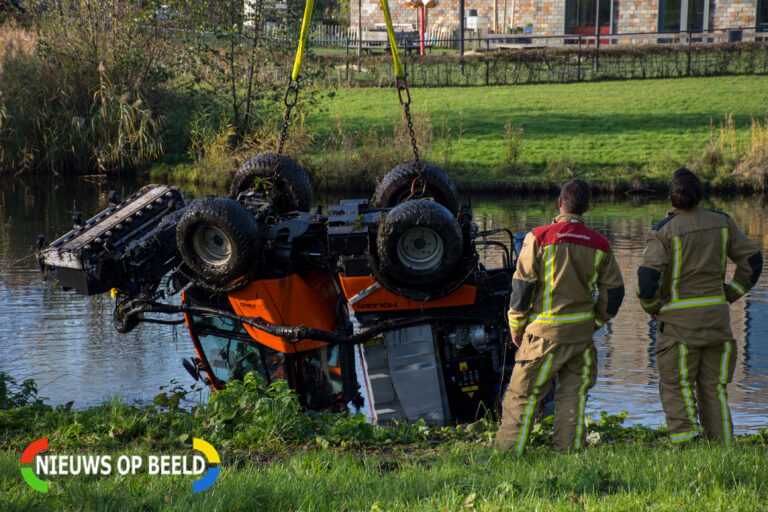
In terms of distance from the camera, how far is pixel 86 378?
9.41 metres

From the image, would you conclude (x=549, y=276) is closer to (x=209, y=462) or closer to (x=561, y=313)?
(x=561, y=313)

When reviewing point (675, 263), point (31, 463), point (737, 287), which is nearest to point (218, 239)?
point (31, 463)

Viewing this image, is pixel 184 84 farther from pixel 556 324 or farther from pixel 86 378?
pixel 556 324

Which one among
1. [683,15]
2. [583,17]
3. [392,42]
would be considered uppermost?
[583,17]

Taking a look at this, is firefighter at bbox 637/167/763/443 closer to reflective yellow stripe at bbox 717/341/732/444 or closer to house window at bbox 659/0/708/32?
reflective yellow stripe at bbox 717/341/732/444

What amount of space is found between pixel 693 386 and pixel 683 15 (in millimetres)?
45033

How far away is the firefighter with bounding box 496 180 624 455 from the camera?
5.86 meters

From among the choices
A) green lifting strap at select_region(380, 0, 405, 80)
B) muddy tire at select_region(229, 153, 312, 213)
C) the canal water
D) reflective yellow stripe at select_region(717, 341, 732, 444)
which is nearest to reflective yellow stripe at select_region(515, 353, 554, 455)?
reflective yellow stripe at select_region(717, 341, 732, 444)

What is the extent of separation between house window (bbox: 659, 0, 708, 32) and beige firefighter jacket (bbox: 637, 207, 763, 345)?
44.0 m

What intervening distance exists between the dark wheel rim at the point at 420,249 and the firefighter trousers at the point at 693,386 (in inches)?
75.9

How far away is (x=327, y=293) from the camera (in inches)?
316

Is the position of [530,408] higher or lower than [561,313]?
lower

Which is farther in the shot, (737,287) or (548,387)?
(737,287)

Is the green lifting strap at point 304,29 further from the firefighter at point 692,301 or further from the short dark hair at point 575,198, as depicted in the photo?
the firefighter at point 692,301
